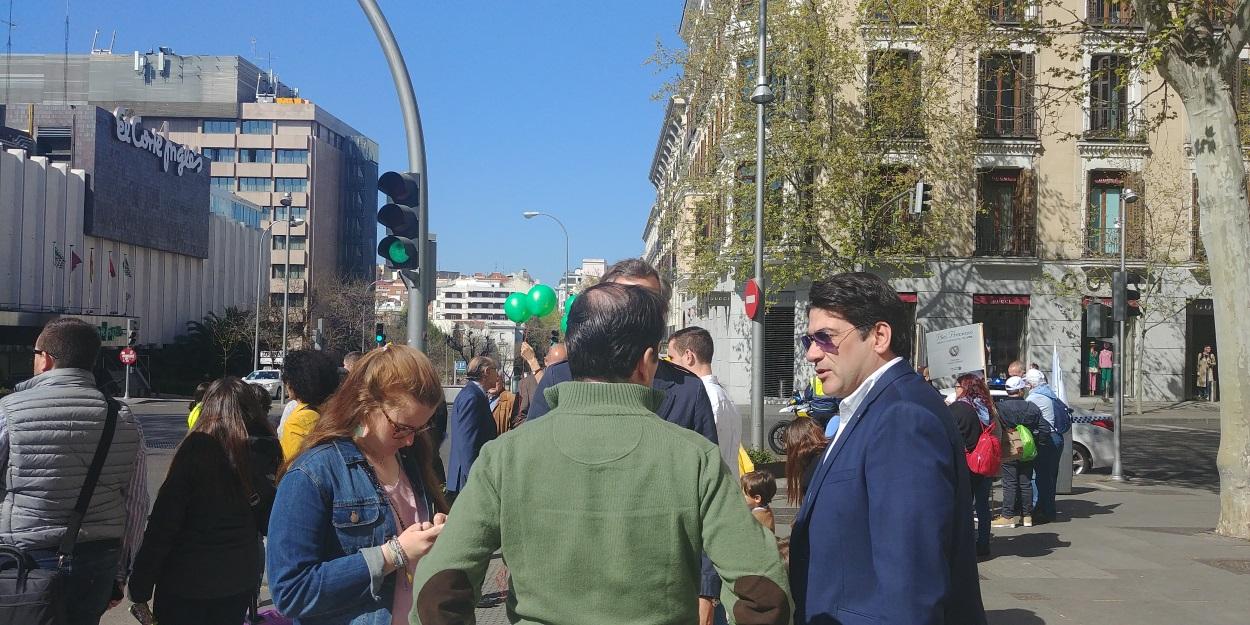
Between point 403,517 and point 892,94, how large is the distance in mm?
26841

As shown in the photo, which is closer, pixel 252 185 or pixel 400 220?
pixel 400 220

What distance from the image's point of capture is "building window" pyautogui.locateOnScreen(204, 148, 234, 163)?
103438mm

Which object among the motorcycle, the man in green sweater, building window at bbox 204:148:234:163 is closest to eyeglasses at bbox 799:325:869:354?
the man in green sweater

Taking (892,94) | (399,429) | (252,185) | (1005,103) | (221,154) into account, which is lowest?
(399,429)

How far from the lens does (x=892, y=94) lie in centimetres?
2800

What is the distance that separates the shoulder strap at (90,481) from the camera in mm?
4293

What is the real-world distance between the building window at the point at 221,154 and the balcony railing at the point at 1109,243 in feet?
294

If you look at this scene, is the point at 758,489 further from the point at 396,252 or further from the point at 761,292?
the point at 761,292

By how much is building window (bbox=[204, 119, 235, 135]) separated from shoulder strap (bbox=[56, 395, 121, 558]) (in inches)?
4195

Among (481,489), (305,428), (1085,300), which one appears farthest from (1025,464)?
(1085,300)

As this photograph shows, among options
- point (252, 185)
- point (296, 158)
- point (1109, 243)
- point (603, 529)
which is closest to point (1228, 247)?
point (603, 529)

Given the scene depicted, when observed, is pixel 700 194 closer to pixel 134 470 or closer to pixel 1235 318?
pixel 1235 318

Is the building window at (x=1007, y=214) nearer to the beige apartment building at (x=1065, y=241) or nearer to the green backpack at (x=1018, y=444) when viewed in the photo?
the beige apartment building at (x=1065, y=241)

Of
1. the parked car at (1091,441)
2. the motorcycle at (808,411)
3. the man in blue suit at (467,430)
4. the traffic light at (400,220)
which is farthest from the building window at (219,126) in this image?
the man in blue suit at (467,430)
